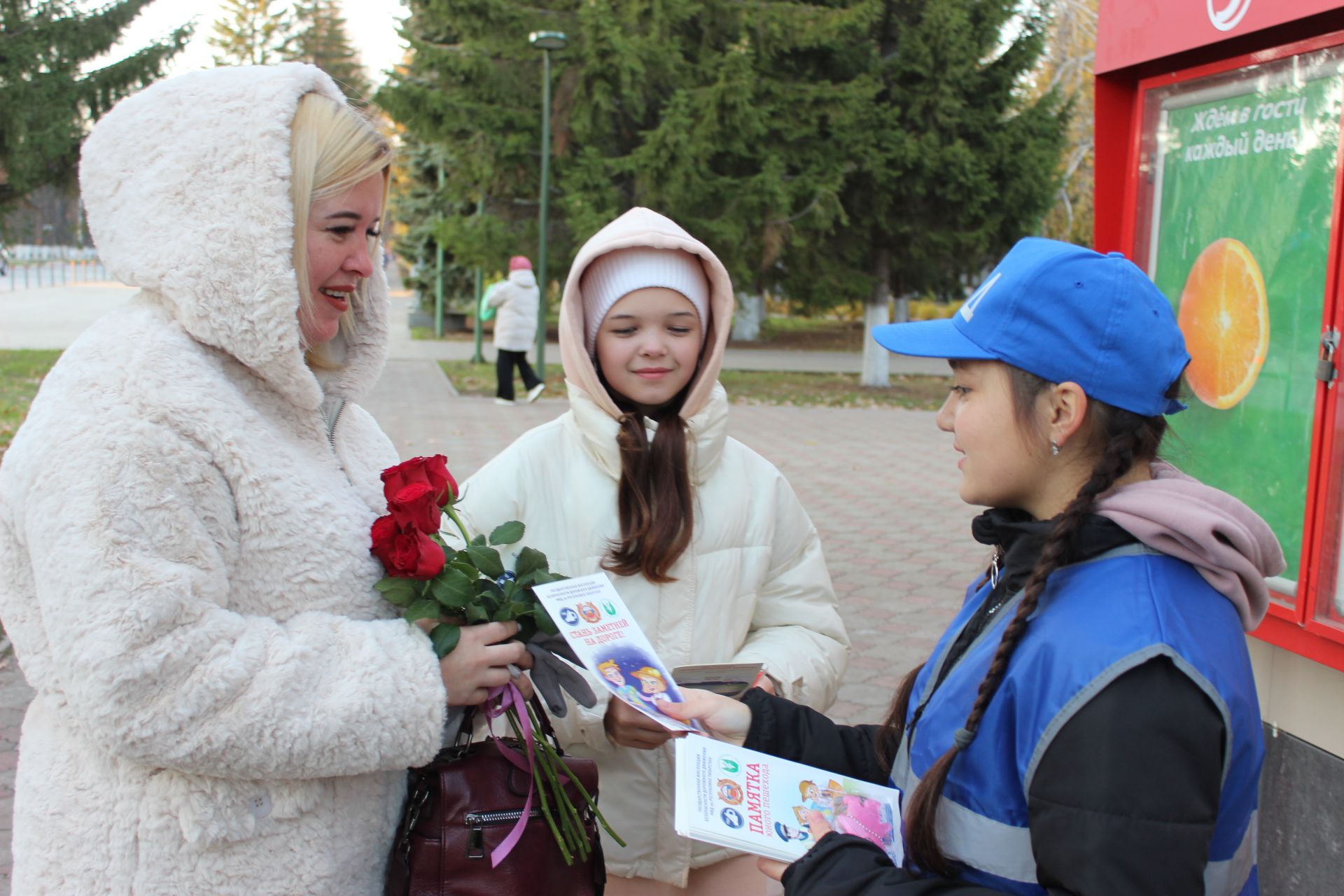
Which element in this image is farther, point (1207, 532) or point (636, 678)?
point (636, 678)

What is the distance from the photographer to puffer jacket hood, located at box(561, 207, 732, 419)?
8.43 ft

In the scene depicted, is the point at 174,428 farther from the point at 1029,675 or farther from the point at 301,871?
the point at 1029,675

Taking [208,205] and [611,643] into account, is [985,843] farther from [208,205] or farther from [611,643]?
[208,205]

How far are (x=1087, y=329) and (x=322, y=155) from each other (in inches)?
48.1

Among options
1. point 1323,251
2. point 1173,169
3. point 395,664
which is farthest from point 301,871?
point 1173,169

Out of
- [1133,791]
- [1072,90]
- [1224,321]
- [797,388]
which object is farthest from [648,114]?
[1133,791]

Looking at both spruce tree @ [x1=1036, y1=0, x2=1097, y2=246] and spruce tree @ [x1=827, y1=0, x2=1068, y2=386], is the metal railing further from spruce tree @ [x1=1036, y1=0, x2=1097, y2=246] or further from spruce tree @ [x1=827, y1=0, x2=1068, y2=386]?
spruce tree @ [x1=1036, y1=0, x2=1097, y2=246]

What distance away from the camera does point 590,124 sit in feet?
59.2

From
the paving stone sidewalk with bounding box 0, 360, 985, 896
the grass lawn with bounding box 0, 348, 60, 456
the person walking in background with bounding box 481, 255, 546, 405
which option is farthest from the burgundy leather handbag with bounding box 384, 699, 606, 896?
the person walking in background with bounding box 481, 255, 546, 405

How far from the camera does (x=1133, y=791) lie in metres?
1.34

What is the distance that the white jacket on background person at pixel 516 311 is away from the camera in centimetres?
1562

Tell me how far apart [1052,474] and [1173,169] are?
2288 millimetres

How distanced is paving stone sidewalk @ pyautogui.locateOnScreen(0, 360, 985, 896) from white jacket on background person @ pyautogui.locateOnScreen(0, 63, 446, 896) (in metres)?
2.32

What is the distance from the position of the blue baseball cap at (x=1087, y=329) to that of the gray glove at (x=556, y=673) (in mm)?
856
